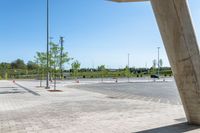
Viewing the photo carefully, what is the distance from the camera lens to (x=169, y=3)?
8.09 m

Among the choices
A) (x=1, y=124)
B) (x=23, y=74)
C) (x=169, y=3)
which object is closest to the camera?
(x=169, y=3)

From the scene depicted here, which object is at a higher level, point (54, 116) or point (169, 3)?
point (169, 3)

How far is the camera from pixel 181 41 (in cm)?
816

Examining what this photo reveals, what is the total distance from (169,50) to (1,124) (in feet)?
19.5

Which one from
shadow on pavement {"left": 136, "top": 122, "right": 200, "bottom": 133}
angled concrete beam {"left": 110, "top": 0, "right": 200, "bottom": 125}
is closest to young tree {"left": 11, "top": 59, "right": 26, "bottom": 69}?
shadow on pavement {"left": 136, "top": 122, "right": 200, "bottom": 133}

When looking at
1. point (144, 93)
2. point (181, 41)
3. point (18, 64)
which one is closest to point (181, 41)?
point (181, 41)

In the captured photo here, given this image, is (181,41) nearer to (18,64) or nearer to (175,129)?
(175,129)

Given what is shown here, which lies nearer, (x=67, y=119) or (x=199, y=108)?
(x=199, y=108)

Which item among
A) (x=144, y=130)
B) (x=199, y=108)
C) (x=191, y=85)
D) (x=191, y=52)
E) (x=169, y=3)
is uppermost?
(x=169, y=3)

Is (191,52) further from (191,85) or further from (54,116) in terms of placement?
(54,116)

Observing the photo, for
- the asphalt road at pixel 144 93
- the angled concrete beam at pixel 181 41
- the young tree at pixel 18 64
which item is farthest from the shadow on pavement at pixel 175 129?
the young tree at pixel 18 64

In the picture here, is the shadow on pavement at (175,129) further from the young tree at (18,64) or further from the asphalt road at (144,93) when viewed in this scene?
the young tree at (18,64)

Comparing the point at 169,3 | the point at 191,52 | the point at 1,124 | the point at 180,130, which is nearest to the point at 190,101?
the point at 180,130

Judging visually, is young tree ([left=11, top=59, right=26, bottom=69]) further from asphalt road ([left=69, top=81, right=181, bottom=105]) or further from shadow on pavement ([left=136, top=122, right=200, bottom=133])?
shadow on pavement ([left=136, top=122, right=200, bottom=133])
